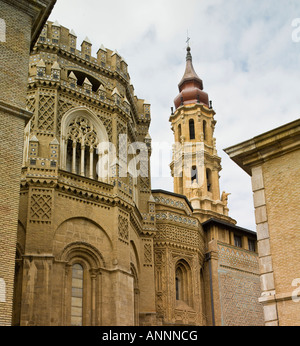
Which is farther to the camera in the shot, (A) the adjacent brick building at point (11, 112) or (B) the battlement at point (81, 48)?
(B) the battlement at point (81, 48)

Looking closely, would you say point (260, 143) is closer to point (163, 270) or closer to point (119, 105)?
point (119, 105)

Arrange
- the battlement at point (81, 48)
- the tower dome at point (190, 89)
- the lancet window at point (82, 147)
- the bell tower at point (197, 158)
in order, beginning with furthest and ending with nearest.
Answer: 1. the tower dome at point (190, 89)
2. the bell tower at point (197, 158)
3. the battlement at point (81, 48)
4. the lancet window at point (82, 147)

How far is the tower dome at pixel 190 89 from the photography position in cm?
5547

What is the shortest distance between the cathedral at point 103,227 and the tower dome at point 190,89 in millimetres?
21619

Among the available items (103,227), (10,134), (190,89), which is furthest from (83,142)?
(190,89)

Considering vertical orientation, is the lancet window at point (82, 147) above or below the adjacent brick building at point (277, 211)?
above

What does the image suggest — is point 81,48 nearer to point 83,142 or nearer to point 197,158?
point 83,142

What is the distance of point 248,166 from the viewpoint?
54.4ft

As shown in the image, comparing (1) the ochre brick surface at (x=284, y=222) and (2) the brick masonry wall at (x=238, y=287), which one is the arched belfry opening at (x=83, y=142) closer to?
(1) the ochre brick surface at (x=284, y=222)

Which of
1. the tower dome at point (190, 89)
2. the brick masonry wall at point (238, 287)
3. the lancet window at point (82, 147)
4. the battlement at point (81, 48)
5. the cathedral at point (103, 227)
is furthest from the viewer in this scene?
the tower dome at point (190, 89)

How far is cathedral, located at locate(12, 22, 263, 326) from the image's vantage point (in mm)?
22500

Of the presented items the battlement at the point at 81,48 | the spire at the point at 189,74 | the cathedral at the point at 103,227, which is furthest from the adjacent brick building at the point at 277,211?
the spire at the point at 189,74
